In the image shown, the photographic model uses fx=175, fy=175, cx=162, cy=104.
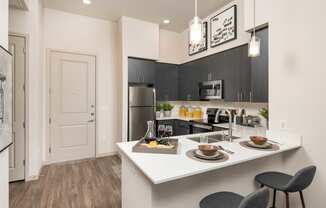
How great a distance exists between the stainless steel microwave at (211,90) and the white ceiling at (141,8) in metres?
1.56

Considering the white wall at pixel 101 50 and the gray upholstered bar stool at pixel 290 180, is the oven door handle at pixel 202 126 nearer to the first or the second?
the gray upholstered bar stool at pixel 290 180

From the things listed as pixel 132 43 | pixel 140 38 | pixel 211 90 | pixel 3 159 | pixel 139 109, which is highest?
pixel 140 38

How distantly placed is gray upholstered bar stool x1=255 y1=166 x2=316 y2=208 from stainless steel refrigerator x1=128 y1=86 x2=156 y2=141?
2.65 meters

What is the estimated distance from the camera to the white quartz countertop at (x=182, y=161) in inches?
47.4

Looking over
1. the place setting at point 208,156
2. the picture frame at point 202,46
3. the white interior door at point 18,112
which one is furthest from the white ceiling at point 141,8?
the place setting at point 208,156

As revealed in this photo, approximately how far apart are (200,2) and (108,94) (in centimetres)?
280

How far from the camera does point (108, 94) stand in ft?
13.8

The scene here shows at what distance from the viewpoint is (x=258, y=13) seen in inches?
92.4

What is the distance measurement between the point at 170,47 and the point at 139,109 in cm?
210

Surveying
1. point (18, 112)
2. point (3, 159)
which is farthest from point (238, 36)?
point (18, 112)

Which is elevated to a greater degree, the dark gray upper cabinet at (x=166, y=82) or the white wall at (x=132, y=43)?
the white wall at (x=132, y=43)

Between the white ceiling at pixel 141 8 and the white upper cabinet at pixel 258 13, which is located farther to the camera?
the white ceiling at pixel 141 8

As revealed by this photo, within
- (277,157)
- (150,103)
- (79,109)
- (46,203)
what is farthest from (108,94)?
(277,157)

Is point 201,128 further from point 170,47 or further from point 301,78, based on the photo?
point 170,47
